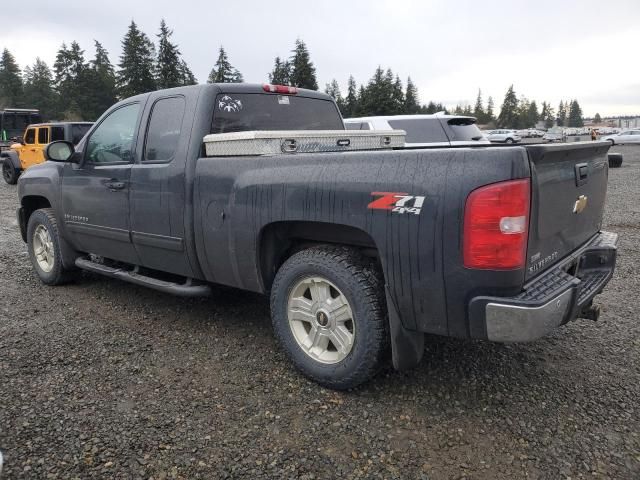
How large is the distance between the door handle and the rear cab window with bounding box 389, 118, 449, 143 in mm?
6055

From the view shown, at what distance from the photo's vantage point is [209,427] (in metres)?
2.72

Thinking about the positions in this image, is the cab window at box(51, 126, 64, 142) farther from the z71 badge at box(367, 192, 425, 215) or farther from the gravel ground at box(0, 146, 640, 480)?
the z71 badge at box(367, 192, 425, 215)

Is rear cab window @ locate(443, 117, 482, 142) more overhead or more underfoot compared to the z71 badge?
more overhead

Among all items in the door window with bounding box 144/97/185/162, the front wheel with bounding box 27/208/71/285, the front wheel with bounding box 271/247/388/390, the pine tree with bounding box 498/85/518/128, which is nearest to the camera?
the front wheel with bounding box 271/247/388/390

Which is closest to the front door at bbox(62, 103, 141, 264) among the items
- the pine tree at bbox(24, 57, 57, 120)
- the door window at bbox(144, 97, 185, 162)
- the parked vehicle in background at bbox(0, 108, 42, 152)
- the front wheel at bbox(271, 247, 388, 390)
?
the door window at bbox(144, 97, 185, 162)

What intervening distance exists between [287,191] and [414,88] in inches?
4410

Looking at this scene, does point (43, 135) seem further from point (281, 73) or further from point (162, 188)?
point (281, 73)

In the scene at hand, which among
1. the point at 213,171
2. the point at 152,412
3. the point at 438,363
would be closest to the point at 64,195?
the point at 213,171

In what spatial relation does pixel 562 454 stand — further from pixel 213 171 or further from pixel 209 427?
pixel 213 171

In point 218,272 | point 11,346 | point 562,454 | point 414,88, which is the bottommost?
point 562,454

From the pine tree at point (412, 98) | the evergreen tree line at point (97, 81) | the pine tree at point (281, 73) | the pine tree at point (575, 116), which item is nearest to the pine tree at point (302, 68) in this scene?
the pine tree at point (281, 73)

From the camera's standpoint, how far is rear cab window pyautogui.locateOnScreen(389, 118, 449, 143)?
9.09 m

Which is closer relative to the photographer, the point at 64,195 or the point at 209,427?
the point at 209,427

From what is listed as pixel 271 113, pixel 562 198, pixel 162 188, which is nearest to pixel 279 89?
pixel 271 113
